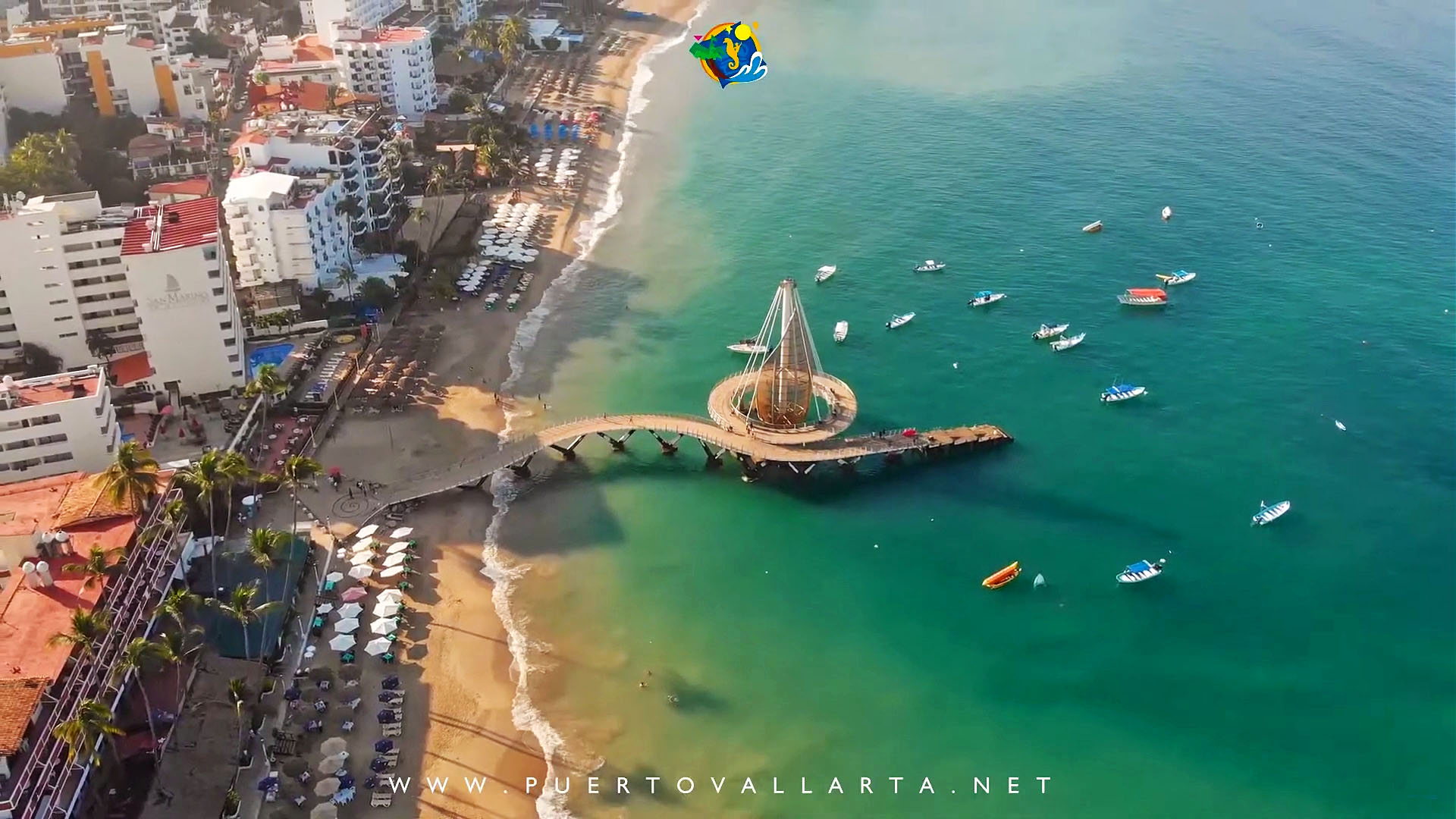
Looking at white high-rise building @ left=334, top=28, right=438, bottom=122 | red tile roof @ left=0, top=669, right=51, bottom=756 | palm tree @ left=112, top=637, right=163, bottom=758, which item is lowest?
palm tree @ left=112, top=637, right=163, bottom=758

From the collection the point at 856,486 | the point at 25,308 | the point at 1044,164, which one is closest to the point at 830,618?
the point at 856,486

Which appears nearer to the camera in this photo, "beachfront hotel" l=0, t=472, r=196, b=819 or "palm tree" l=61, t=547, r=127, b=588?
"beachfront hotel" l=0, t=472, r=196, b=819

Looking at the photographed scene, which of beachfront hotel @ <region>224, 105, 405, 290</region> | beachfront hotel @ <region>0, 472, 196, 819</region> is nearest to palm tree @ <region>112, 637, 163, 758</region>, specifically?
beachfront hotel @ <region>0, 472, 196, 819</region>

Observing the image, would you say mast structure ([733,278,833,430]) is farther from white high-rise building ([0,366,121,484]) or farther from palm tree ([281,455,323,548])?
white high-rise building ([0,366,121,484])

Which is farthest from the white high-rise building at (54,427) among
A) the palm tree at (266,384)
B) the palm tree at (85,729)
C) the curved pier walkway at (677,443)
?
the palm tree at (85,729)

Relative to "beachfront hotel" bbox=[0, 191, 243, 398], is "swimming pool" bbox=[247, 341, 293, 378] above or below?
below

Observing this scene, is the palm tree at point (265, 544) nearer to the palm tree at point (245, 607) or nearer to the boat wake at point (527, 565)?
the palm tree at point (245, 607)

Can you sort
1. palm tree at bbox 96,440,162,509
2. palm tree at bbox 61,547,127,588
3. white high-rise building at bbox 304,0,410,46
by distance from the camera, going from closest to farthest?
palm tree at bbox 61,547,127,588, palm tree at bbox 96,440,162,509, white high-rise building at bbox 304,0,410,46
